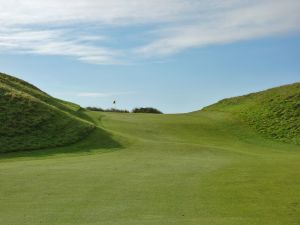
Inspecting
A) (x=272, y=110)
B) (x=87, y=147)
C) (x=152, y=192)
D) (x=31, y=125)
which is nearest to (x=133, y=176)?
(x=152, y=192)

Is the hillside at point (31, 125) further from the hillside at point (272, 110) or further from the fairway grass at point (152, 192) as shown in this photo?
the hillside at point (272, 110)

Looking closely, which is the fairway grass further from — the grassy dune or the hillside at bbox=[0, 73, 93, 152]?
the hillside at bbox=[0, 73, 93, 152]

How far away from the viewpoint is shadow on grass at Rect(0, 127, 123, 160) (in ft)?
107

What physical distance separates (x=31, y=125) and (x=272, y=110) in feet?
82.5

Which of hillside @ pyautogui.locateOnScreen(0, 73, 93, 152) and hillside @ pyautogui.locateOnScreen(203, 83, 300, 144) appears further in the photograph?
hillside @ pyautogui.locateOnScreen(203, 83, 300, 144)

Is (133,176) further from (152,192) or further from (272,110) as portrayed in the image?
(272,110)

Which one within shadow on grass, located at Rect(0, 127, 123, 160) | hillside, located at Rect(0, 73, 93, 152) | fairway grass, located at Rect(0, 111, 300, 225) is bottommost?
fairway grass, located at Rect(0, 111, 300, 225)

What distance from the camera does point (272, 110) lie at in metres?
52.5

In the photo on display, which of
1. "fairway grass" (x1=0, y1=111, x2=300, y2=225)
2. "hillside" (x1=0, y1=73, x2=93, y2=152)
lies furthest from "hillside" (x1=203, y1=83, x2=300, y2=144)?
"fairway grass" (x1=0, y1=111, x2=300, y2=225)

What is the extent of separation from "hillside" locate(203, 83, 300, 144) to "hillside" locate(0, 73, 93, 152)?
1672 cm

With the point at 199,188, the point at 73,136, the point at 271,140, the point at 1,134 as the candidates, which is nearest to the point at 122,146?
the point at 73,136

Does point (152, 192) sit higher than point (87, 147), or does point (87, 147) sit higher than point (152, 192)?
point (87, 147)

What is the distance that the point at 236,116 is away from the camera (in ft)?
172

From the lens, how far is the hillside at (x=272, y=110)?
151 ft
